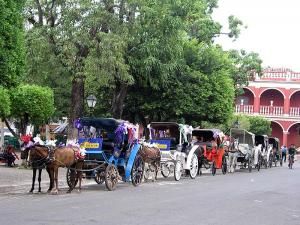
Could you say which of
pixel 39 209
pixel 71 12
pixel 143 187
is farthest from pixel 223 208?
pixel 71 12

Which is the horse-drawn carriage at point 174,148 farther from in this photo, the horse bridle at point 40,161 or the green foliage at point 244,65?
the green foliage at point 244,65

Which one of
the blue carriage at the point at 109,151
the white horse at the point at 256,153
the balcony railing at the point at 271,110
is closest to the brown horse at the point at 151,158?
the blue carriage at the point at 109,151

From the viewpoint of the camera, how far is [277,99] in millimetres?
59281

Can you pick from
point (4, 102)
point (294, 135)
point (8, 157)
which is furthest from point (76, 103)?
→ point (294, 135)

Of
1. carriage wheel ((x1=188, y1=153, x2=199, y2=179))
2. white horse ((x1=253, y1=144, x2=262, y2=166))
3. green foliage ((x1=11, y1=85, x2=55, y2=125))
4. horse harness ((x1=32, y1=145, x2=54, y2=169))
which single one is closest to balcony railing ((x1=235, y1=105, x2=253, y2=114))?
white horse ((x1=253, y1=144, x2=262, y2=166))

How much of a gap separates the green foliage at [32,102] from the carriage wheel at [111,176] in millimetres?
9079

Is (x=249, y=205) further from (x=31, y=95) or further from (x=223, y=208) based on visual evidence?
(x=31, y=95)

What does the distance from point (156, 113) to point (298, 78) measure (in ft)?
96.2

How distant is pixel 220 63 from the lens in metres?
33.1

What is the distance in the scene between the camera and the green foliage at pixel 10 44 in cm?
1514

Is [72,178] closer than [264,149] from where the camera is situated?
Yes

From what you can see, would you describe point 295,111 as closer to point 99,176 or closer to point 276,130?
point 276,130

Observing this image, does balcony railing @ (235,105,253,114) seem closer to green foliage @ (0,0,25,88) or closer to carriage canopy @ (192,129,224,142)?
carriage canopy @ (192,129,224,142)

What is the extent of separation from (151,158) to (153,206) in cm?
688
